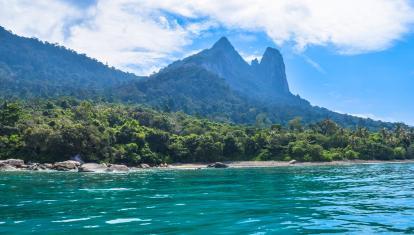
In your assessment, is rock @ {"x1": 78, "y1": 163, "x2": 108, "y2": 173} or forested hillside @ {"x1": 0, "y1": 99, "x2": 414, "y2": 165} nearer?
rock @ {"x1": 78, "y1": 163, "x2": 108, "y2": 173}

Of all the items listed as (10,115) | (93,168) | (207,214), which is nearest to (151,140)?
(10,115)

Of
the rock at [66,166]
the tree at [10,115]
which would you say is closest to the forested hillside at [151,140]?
the tree at [10,115]

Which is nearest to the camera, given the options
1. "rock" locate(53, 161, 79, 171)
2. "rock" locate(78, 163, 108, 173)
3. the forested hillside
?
"rock" locate(78, 163, 108, 173)

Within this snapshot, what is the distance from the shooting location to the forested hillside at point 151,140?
84.9 metres

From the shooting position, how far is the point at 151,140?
4210 inches

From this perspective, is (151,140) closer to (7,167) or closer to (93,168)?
(93,168)

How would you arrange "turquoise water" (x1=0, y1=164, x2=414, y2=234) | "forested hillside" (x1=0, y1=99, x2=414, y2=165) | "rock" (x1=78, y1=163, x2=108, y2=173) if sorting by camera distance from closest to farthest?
"turquoise water" (x1=0, y1=164, x2=414, y2=234) < "rock" (x1=78, y1=163, x2=108, y2=173) < "forested hillside" (x1=0, y1=99, x2=414, y2=165)

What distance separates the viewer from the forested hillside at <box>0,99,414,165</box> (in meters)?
84.9

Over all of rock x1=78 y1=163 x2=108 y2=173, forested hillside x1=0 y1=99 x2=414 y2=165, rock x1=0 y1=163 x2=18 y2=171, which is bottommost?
rock x1=78 y1=163 x2=108 y2=173

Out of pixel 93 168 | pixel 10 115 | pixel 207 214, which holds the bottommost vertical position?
pixel 207 214

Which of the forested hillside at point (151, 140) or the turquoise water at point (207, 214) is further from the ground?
the forested hillside at point (151, 140)

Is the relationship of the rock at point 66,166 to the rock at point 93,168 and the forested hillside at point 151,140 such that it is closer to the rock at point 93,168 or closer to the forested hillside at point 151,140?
the rock at point 93,168

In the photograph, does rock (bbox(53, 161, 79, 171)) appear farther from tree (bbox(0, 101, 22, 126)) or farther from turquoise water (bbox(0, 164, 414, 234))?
turquoise water (bbox(0, 164, 414, 234))

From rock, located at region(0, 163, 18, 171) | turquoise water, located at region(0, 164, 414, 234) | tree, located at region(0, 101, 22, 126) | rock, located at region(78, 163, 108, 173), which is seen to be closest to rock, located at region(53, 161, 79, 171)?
rock, located at region(78, 163, 108, 173)
